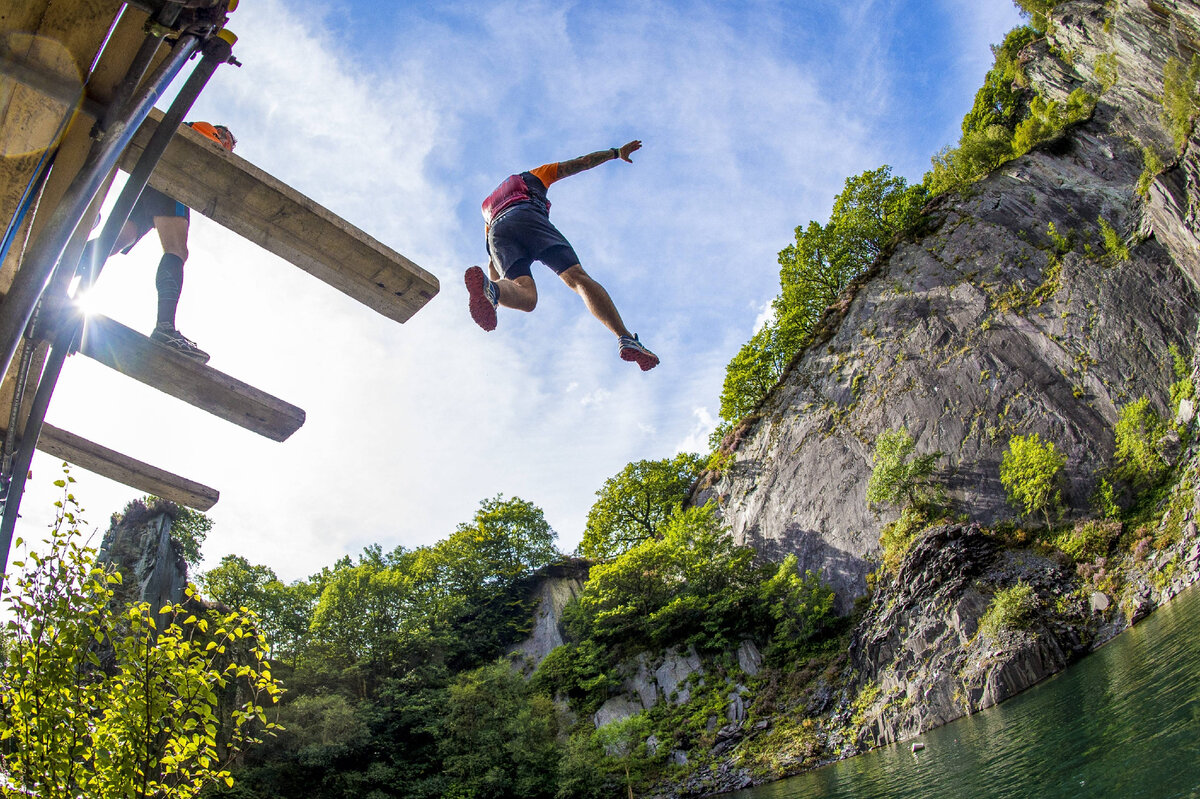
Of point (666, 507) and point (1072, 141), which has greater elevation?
point (1072, 141)

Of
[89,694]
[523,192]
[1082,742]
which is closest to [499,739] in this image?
[1082,742]

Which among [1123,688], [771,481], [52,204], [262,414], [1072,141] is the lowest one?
[1123,688]

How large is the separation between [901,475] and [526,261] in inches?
893

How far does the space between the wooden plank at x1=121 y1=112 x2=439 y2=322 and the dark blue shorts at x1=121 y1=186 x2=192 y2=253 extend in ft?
3.43

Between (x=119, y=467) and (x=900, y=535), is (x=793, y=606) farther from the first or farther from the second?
(x=119, y=467)

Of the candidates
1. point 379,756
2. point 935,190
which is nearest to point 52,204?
point 379,756

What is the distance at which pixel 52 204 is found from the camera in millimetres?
2131

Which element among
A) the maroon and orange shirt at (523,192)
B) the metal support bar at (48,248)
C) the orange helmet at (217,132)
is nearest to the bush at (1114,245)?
the maroon and orange shirt at (523,192)

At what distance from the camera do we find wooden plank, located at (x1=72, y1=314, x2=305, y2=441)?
2729 mm

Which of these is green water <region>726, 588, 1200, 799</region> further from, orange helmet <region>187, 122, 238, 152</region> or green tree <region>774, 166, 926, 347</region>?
green tree <region>774, 166, 926, 347</region>

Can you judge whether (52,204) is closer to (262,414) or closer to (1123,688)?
(262,414)

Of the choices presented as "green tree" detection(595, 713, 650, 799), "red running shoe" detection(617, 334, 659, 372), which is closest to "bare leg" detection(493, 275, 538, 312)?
"red running shoe" detection(617, 334, 659, 372)

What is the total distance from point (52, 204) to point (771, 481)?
29.0m

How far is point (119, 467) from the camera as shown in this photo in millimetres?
3643
